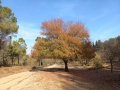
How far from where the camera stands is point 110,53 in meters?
28.5

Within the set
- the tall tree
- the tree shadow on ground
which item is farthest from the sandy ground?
the tall tree

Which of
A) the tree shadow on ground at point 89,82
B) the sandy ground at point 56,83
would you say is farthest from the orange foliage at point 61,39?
the sandy ground at point 56,83

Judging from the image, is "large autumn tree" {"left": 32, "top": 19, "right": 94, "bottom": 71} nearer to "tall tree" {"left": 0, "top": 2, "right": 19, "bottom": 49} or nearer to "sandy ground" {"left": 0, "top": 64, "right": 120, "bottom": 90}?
"sandy ground" {"left": 0, "top": 64, "right": 120, "bottom": 90}

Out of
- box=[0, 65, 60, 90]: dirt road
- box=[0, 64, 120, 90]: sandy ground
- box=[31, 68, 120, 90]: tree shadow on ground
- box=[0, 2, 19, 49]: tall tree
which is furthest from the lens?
box=[0, 2, 19, 49]: tall tree

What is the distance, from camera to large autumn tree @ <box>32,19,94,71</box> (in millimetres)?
26531

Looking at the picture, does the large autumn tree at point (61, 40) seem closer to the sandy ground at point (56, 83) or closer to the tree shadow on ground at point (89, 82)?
the tree shadow on ground at point (89, 82)

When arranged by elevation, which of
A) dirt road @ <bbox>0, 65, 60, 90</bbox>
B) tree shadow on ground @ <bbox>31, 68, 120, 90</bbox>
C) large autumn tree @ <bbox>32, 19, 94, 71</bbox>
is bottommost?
tree shadow on ground @ <bbox>31, 68, 120, 90</bbox>

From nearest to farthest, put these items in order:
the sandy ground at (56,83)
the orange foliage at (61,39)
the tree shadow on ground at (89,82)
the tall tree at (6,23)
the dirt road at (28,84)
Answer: the dirt road at (28,84) < the sandy ground at (56,83) < the tree shadow on ground at (89,82) < the orange foliage at (61,39) < the tall tree at (6,23)

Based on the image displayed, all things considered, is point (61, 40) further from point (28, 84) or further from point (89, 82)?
point (28, 84)

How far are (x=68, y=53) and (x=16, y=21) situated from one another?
1624 cm

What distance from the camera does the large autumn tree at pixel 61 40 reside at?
26.5 metres

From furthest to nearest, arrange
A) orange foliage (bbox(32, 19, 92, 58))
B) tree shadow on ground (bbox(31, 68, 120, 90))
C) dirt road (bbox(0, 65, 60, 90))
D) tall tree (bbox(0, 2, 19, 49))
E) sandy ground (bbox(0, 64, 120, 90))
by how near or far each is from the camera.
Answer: tall tree (bbox(0, 2, 19, 49))
orange foliage (bbox(32, 19, 92, 58))
tree shadow on ground (bbox(31, 68, 120, 90))
sandy ground (bbox(0, 64, 120, 90))
dirt road (bbox(0, 65, 60, 90))

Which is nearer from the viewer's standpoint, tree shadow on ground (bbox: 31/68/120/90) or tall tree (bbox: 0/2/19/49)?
tree shadow on ground (bbox: 31/68/120/90)

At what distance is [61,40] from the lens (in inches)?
1061
